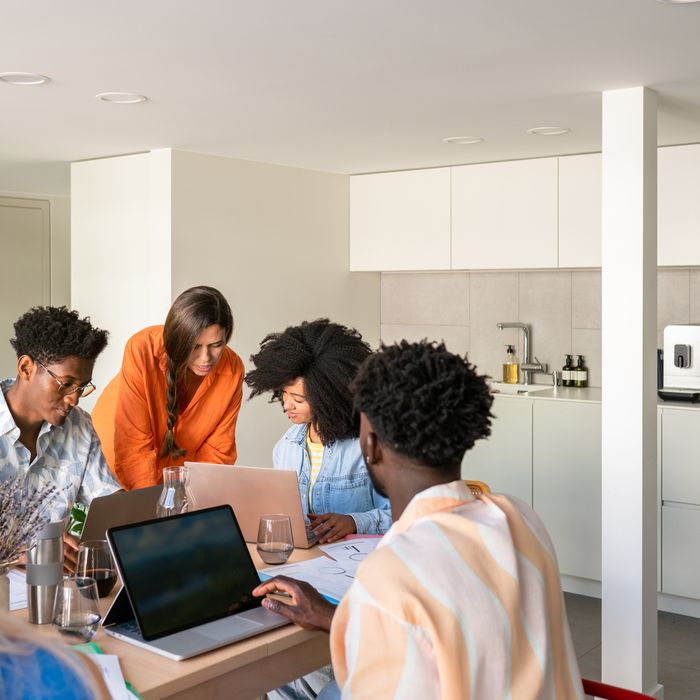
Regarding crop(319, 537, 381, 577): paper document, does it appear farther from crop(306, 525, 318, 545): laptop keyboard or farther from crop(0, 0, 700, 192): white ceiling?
crop(0, 0, 700, 192): white ceiling

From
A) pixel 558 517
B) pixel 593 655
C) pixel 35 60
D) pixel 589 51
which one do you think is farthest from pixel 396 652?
pixel 558 517

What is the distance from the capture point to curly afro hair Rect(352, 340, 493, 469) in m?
1.74

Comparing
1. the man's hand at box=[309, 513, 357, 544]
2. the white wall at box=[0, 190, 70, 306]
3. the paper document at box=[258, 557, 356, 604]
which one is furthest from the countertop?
the white wall at box=[0, 190, 70, 306]

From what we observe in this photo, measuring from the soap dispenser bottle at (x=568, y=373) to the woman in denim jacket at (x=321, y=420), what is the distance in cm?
273

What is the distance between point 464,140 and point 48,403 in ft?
9.06

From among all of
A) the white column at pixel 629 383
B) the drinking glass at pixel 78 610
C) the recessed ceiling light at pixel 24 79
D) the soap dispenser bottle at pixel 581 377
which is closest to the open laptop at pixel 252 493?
the drinking glass at pixel 78 610

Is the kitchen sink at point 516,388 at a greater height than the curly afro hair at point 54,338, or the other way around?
the curly afro hair at point 54,338

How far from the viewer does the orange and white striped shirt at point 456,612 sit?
146 centimetres

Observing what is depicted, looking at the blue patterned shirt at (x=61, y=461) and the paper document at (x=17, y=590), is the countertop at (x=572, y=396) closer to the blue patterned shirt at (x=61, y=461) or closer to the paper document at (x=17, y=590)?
the blue patterned shirt at (x=61, y=461)

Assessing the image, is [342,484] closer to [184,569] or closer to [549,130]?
[184,569]

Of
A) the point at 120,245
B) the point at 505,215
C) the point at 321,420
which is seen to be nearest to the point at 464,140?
the point at 505,215

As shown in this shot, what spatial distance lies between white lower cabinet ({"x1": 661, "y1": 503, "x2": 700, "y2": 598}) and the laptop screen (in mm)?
3099

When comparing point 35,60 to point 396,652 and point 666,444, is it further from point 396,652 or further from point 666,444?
point 666,444

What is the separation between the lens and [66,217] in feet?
25.1
